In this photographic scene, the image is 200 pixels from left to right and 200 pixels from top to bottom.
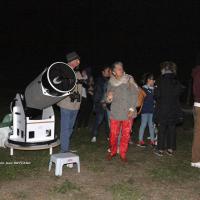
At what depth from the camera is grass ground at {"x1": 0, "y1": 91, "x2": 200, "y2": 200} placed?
18.4 feet

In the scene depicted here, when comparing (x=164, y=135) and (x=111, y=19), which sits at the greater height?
(x=111, y=19)

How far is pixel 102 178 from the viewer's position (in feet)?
20.8

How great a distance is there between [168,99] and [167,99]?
18mm

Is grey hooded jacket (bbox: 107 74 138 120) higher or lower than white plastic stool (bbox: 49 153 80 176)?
higher

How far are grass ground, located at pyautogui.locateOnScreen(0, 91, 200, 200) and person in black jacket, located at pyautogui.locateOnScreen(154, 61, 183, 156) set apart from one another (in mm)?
650

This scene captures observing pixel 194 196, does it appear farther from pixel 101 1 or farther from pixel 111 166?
pixel 101 1

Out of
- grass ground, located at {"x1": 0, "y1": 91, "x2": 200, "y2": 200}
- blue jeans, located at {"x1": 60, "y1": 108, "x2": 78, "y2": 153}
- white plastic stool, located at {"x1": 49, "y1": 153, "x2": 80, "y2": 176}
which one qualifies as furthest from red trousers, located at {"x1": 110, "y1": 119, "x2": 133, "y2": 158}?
white plastic stool, located at {"x1": 49, "y1": 153, "x2": 80, "y2": 176}

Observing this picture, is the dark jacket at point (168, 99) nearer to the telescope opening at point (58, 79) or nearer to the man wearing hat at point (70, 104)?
the man wearing hat at point (70, 104)

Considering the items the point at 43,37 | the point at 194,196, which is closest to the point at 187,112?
the point at 194,196

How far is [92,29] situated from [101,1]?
8.11 ft

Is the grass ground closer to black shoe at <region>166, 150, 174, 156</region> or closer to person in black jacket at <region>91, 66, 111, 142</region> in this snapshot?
black shoe at <region>166, 150, 174, 156</region>

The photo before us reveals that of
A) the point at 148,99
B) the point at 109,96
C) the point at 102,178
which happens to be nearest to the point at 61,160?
the point at 102,178

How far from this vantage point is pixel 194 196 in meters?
5.68

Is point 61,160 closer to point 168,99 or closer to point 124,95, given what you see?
point 124,95
